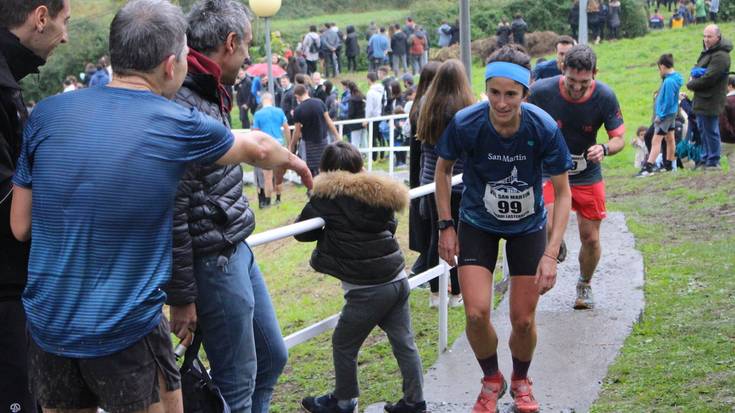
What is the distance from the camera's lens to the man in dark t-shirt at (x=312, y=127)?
16.6m

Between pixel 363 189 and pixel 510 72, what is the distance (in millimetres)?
991

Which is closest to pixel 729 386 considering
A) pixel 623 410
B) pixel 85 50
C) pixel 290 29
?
pixel 623 410

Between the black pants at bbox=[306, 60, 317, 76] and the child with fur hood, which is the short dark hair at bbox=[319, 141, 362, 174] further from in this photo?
the black pants at bbox=[306, 60, 317, 76]

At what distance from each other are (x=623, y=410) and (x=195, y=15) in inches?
121

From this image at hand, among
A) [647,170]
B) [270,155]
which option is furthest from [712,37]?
[270,155]

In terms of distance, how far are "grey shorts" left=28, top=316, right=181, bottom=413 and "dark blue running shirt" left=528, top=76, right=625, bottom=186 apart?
4.75 metres

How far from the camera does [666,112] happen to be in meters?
16.0

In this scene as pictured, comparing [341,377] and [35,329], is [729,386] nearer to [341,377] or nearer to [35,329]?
[341,377]

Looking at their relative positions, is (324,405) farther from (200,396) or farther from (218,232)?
(218,232)

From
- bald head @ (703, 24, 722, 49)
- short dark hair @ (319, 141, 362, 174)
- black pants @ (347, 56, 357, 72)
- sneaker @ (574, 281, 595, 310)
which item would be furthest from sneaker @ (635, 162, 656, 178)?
black pants @ (347, 56, 357, 72)

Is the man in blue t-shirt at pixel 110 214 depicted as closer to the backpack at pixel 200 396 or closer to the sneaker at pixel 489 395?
the backpack at pixel 200 396

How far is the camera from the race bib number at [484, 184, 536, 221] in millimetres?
5117

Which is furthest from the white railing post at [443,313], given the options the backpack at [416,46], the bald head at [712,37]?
the backpack at [416,46]

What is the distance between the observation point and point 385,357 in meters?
6.84
